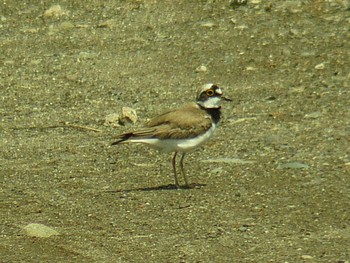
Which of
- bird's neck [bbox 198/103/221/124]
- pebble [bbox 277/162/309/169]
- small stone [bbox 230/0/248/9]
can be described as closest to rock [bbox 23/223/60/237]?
bird's neck [bbox 198/103/221/124]

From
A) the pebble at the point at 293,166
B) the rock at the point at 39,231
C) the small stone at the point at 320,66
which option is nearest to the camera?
the rock at the point at 39,231

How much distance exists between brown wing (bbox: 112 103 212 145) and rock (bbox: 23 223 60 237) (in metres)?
1.20

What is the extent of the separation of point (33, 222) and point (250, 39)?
17.8 feet

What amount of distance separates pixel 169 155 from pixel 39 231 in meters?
2.53

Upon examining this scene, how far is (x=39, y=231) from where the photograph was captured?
319 inches

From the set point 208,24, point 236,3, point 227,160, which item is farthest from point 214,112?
point 236,3

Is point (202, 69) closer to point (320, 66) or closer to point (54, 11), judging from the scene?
point (320, 66)

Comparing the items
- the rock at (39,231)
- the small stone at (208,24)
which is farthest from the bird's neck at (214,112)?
the small stone at (208,24)

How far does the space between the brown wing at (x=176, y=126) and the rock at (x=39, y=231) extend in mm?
1197

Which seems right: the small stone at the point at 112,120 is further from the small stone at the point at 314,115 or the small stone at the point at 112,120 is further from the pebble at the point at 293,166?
the pebble at the point at 293,166

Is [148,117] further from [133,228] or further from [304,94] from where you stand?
[133,228]

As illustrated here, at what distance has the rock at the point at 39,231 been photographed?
8.08 metres

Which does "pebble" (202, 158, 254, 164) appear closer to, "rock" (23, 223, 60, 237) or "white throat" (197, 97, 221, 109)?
"white throat" (197, 97, 221, 109)

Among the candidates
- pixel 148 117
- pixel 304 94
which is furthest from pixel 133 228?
pixel 304 94
